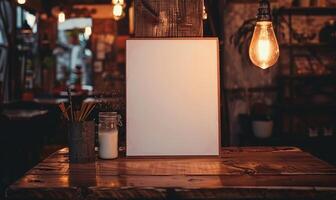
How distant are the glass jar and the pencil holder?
0.27 feet

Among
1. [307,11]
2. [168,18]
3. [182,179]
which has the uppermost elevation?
[307,11]

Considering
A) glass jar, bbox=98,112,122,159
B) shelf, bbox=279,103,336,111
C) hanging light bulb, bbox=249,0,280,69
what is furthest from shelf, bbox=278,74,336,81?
glass jar, bbox=98,112,122,159

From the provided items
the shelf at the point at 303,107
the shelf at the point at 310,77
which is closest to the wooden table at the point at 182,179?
the shelf at the point at 303,107

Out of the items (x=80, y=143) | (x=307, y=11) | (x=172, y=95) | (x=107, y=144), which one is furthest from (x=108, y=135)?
(x=307, y=11)

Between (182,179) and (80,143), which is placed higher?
(80,143)


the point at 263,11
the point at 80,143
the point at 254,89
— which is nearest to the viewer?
the point at 80,143

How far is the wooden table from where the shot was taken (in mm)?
1857

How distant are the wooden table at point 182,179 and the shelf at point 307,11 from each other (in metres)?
3.69

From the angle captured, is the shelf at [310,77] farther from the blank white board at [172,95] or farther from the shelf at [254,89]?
the blank white board at [172,95]

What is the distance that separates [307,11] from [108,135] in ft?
14.3

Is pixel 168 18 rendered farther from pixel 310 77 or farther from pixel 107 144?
pixel 310 77

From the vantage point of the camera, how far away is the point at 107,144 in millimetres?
2459

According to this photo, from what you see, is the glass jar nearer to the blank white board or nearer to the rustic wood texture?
the blank white board

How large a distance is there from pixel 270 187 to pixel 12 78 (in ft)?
25.9
